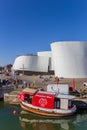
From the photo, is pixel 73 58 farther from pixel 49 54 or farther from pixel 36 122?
pixel 36 122

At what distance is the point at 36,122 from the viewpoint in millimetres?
27938

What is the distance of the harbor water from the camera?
26297mm

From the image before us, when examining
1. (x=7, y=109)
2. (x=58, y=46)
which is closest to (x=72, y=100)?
(x=7, y=109)

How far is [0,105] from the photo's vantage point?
119ft

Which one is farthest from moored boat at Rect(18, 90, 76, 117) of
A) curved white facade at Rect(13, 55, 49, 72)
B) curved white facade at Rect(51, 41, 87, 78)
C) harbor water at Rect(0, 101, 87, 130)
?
curved white facade at Rect(13, 55, 49, 72)

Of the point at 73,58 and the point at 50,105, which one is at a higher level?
the point at 73,58

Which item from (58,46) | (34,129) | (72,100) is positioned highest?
(58,46)

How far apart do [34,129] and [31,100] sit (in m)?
6.95

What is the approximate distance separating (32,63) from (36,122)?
7671 cm

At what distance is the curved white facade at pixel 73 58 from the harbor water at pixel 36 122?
4418cm

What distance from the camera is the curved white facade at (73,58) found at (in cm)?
7514

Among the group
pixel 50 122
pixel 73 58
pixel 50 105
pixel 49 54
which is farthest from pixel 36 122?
pixel 49 54

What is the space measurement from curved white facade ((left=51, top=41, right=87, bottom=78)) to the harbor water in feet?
145

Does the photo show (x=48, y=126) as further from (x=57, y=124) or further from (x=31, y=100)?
(x=31, y=100)
